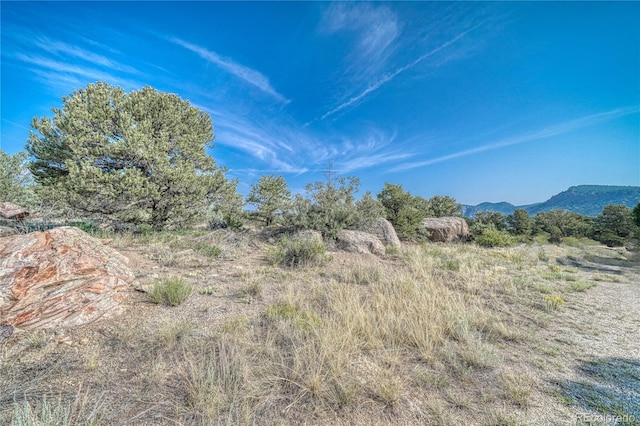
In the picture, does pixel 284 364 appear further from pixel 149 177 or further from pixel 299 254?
pixel 149 177

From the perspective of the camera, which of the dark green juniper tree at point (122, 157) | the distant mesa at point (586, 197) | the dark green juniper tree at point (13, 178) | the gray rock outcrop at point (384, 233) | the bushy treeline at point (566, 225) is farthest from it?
the distant mesa at point (586, 197)

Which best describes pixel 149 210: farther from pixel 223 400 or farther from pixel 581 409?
pixel 581 409

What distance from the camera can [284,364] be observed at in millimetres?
2385

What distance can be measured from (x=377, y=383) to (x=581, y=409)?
1.58m

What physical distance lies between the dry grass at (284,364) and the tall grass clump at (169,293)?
130 millimetres

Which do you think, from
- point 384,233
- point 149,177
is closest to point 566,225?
point 384,233

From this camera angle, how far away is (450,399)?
6.73ft

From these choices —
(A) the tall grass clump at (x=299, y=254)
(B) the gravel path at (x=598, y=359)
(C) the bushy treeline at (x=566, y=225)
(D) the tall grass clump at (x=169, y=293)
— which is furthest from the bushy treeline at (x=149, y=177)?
(C) the bushy treeline at (x=566, y=225)

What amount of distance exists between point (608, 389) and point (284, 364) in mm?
2934

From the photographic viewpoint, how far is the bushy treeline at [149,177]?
855 cm

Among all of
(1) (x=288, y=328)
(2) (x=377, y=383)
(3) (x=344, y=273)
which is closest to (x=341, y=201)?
(3) (x=344, y=273)

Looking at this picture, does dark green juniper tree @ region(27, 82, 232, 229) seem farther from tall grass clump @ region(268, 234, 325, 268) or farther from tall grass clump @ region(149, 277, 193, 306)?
tall grass clump @ region(149, 277, 193, 306)

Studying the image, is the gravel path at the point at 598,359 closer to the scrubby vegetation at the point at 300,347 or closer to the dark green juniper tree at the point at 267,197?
the scrubby vegetation at the point at 300,347

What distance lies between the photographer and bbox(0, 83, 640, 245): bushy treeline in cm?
855
